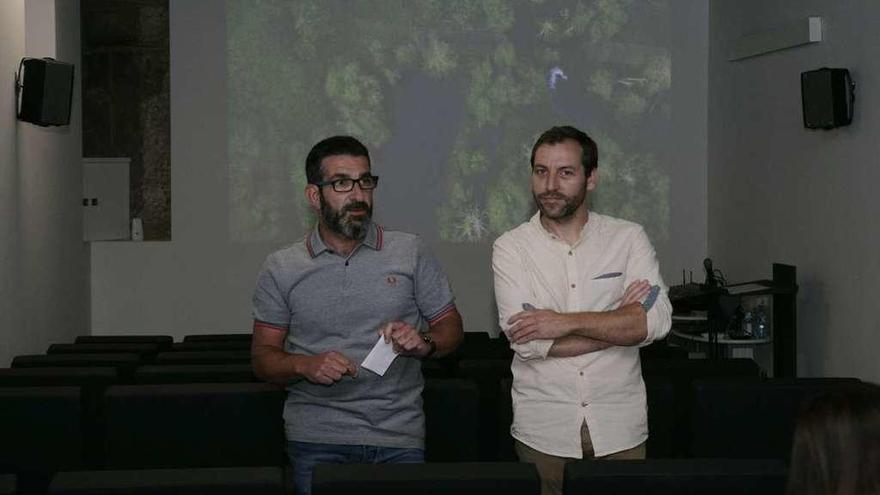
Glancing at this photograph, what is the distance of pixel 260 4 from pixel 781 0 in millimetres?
4373

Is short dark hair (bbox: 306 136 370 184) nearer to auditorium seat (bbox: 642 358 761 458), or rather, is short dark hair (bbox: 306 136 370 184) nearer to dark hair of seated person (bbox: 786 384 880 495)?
auditorium seat (bbox: 642 358 761 458)

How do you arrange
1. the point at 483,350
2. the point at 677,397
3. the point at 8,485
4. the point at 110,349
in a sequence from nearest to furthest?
the point at 8,485, the point at 677,397, the point at 483,350, the point at 110,349

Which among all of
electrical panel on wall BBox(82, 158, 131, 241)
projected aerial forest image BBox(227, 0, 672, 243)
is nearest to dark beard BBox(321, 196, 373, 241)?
projected aerial forest image BBox(227, 0, 672, 243)

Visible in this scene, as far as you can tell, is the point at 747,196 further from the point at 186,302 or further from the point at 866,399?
the point at 866,399

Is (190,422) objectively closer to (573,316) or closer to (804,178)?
(573,316)

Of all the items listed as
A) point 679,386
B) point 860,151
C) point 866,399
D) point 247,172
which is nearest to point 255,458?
point 679,386

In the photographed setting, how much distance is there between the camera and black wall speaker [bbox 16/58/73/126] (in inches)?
308

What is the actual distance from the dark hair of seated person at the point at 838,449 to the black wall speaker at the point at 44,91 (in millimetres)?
6912

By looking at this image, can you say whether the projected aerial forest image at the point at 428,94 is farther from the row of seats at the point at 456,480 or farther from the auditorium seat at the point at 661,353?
the row of seats at the point at 456,480

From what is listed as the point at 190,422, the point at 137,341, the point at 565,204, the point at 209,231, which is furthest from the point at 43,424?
the point at 209,231

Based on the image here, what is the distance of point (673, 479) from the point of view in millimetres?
2518

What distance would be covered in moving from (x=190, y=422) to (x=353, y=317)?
2.83 ft

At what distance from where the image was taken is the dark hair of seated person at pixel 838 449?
5.48 feet

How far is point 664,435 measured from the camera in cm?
421
